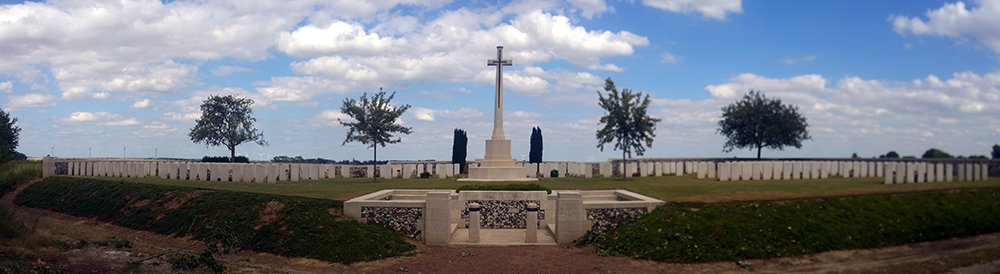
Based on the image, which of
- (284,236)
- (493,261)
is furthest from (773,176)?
(284,236)

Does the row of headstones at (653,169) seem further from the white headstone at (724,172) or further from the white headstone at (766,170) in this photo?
the white headstone at (724,172)

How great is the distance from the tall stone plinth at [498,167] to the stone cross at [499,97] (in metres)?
0.46

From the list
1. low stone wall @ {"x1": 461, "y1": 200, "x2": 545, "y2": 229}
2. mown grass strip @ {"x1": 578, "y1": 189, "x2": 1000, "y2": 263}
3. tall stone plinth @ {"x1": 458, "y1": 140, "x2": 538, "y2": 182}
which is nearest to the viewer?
mown grass strip @ {"x1": 578, "y1": 189, "x2": 1000, "y2": 263}

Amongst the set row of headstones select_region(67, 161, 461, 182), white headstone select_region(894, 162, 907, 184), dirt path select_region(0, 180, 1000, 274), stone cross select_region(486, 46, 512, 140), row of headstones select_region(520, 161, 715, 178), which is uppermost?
stone cross select_region(486, 46, 512, 140)

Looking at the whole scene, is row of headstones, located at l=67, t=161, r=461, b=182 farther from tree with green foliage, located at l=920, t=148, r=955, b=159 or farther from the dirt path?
tree with green foliage, located at l=920, t=148, r=955, b=159

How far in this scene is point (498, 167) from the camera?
30.1 m

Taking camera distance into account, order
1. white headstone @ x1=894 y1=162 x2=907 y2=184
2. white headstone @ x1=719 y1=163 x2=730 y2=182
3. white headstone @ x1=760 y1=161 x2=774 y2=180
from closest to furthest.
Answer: white headstone @ x1=894 y1=162 x2=907 y2=184
white headstone @ x1=719 y1=163 x2=730 y2=182
white headstone @ x1=760 y1=161 x2=774 y2=180

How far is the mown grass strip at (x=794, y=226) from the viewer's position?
13.4 metres

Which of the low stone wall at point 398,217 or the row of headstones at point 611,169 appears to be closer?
the low stone wall at point 398,217

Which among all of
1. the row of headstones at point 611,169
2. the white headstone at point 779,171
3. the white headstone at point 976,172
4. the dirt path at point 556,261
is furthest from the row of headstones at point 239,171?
the white headstone at point 976,172

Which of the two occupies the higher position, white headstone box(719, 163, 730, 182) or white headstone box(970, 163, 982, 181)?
white headstone box(970, 163, 982, 181)

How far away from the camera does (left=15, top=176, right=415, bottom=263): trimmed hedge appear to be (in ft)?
47.3

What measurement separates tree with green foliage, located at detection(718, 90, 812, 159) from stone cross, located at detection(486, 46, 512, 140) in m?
18.7

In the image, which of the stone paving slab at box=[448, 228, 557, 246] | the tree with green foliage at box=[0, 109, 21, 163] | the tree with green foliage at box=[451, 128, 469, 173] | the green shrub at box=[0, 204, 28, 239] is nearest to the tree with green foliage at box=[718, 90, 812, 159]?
the tree with green foliage at box=[451, 128, 469, 173]
